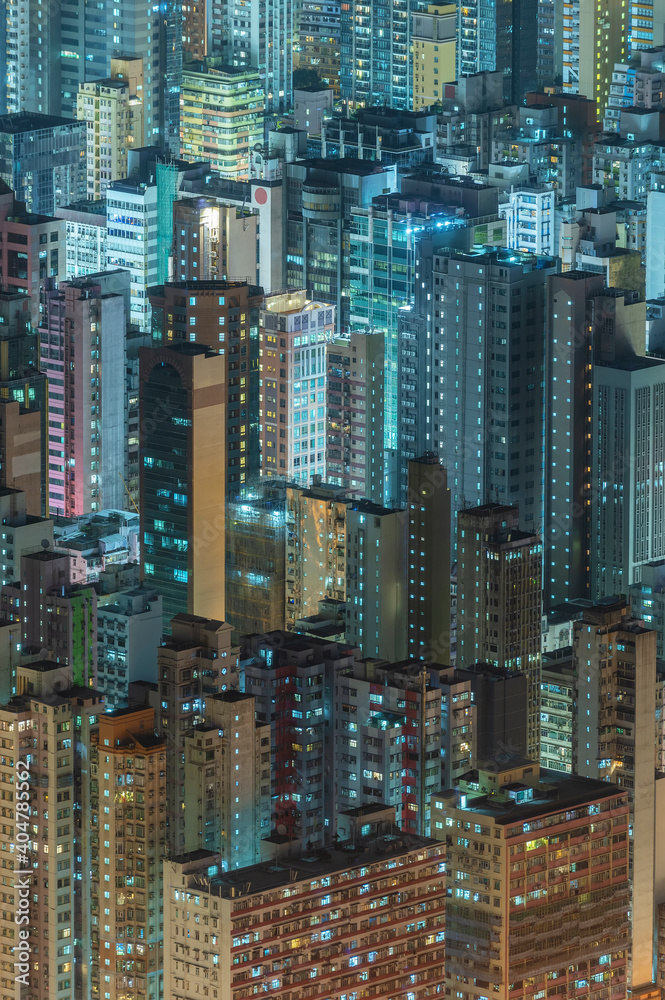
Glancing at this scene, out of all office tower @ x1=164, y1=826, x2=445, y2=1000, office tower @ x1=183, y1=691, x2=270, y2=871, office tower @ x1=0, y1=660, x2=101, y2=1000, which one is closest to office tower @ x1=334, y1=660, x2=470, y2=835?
office tower @ x1=183, y1=691, x2=270, y2=871

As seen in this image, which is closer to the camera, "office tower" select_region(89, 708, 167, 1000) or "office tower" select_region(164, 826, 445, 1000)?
"office tower" select_region(164, 826, 445, 1000)

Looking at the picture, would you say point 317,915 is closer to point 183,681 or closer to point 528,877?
point 528,877

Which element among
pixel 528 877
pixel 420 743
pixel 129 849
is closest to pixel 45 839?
pixel 129 849

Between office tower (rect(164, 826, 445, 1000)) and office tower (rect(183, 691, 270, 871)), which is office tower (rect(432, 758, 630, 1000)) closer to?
office tower (rect(164, 826, 445, 1000))

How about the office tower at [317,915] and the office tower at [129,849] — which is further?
the office tower at [129,849]

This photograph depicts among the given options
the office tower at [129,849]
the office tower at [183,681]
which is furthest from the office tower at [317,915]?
the office tower at [183,681]

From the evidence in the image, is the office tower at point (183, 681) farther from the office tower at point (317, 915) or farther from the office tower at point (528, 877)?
the office tower at point (528, 877)
